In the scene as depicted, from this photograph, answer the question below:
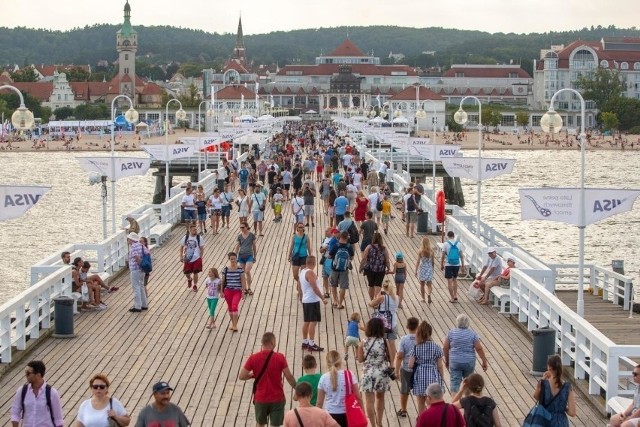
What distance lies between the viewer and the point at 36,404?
8797 mm

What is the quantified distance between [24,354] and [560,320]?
6.21 meters

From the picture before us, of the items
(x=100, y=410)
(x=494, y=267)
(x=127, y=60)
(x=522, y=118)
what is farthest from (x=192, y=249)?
(x=127, y=60)

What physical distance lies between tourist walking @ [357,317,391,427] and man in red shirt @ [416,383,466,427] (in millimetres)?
1997

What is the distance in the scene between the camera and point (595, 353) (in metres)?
11.7

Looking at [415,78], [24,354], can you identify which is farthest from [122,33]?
[24,354]

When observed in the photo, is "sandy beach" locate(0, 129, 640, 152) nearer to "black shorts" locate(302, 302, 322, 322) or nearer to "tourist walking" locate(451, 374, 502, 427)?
"black shorts" locate(302, 302, 322, 322)

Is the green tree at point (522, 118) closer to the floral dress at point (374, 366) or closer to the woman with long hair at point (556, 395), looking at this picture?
the floral dress at point (374, 366)

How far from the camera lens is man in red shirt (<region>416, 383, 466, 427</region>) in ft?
26.7

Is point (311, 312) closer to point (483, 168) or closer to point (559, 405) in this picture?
point (559, 405)

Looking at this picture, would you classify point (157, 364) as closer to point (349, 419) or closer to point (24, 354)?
point (24, 354)

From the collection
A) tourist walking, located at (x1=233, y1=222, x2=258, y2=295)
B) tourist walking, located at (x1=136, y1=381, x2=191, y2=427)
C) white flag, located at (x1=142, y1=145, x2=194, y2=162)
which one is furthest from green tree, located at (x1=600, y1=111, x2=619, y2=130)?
tourist walking, located at (x1=136, y1=381, x2=191, y2=427)

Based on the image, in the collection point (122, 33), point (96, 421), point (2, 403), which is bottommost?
point (2, 403)

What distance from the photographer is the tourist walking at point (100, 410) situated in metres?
8.27

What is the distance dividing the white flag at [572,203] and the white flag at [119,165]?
906 cm
